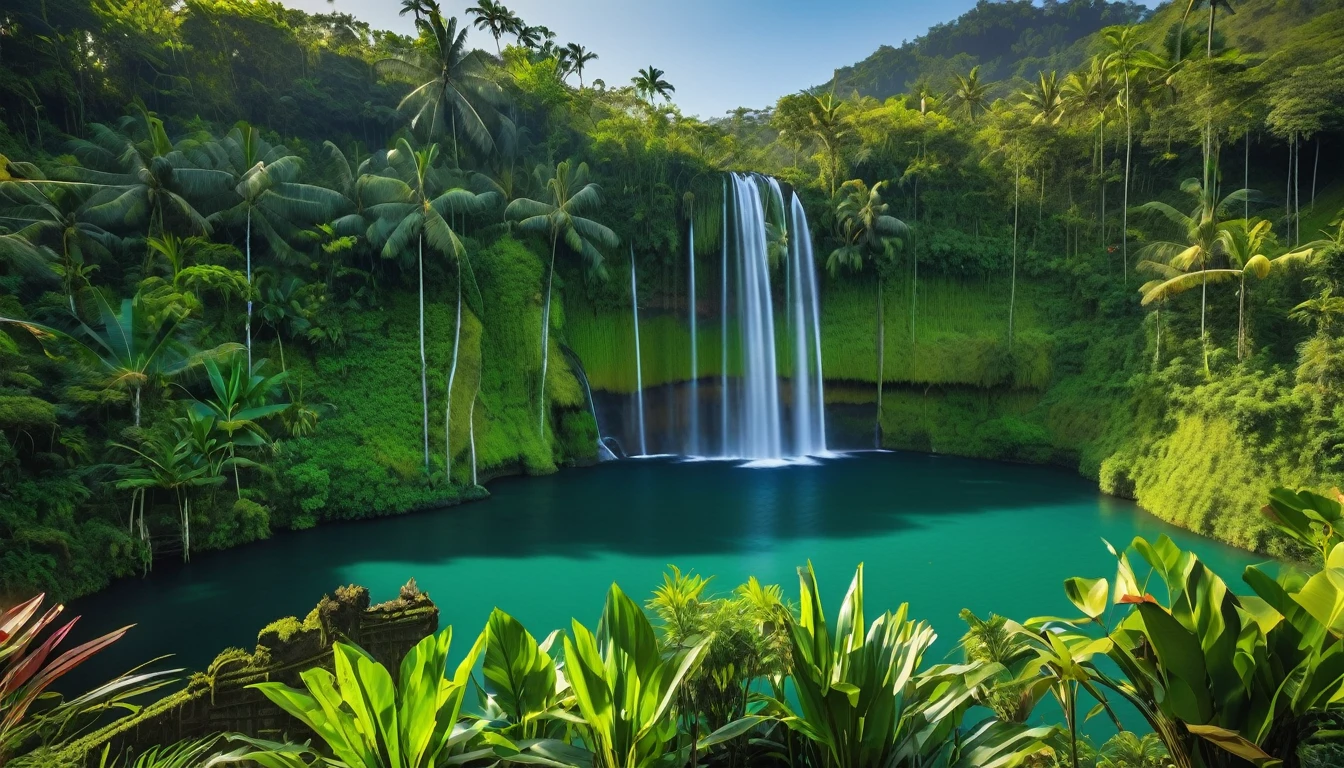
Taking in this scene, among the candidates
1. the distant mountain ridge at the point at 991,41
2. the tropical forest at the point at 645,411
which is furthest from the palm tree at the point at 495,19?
the distant mountain ridge at the point at 991,41

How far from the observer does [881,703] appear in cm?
272

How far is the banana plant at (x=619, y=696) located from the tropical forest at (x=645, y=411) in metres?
0.02

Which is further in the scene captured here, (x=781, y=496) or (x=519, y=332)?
(x=519, y=332)

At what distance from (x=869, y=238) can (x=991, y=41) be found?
63.8 metres

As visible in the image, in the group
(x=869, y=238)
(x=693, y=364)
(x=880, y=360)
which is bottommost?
(x=880, y=360)

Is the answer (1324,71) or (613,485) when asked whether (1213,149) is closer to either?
(1324,71)

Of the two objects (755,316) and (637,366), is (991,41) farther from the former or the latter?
(637,366)

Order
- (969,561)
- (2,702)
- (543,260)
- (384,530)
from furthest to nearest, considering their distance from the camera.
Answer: (543,260)
(384,530)
(969,561)
(2,702)

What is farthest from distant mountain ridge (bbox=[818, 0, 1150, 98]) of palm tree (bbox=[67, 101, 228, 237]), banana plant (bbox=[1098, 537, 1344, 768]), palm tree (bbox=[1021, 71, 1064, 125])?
banana plant (bbox=[1098, 537, 1344, 768])

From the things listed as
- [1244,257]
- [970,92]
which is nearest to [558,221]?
[1244,257]

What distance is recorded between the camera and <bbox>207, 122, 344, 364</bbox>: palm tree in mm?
16984

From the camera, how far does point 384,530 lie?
50.1 ft

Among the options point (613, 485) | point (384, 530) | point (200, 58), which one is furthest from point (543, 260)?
point (200, 58)

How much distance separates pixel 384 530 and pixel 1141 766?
584 inches
